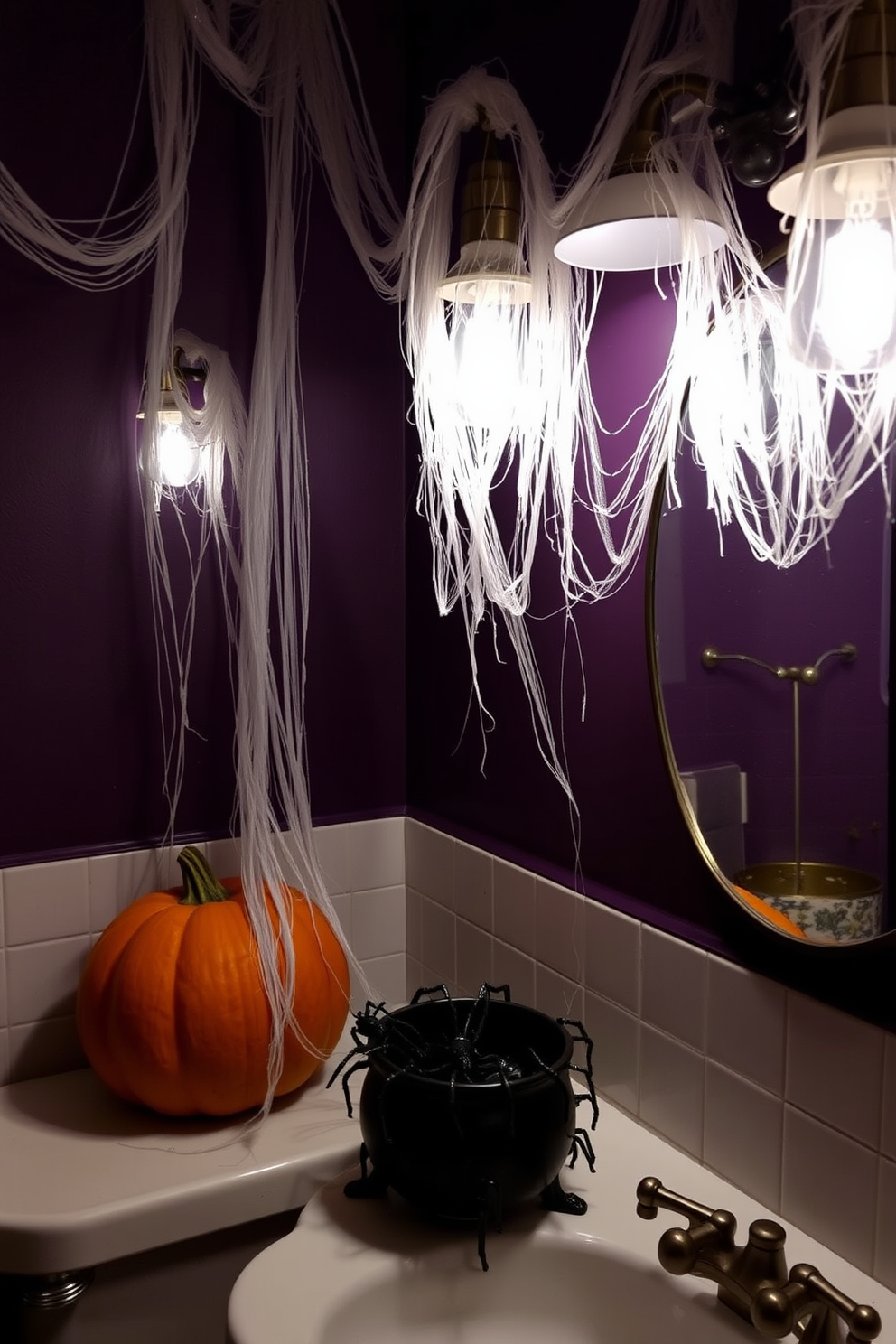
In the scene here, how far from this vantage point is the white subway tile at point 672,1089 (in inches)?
50.0

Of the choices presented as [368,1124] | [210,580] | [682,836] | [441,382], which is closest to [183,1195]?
[368,1124]

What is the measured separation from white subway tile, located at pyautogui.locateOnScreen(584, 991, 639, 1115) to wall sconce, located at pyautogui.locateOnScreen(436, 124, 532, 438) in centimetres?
73

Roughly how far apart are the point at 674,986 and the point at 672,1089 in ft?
0.41

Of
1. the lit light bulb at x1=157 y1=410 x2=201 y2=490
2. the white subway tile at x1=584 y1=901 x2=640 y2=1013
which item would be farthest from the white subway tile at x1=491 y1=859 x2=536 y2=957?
the lit light bulb at x1=157 y1=410 x2=201 y2=490

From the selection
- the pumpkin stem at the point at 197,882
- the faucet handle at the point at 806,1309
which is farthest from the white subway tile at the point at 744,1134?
the pumpkin stem at the point at 197,882

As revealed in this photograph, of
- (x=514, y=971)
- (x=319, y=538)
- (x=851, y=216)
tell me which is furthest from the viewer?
(x=319, y=538)

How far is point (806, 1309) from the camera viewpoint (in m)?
0.93

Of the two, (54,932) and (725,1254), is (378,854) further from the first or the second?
(725,1254)

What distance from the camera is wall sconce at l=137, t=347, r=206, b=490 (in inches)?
60.7

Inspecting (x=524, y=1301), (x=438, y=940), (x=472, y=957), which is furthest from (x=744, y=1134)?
(x=438, y=940)

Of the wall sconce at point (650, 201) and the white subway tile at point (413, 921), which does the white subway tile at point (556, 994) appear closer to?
the white subway tile at point (413, 921)

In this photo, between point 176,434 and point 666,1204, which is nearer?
point 666,1204

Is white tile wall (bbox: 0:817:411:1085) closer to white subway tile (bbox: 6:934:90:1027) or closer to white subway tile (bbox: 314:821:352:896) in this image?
white subway tile (bbox: 6:934:90:1027)

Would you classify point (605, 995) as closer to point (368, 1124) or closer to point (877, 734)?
point (368, 1124)
